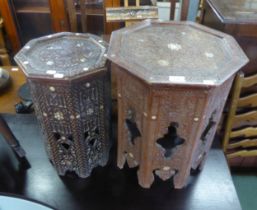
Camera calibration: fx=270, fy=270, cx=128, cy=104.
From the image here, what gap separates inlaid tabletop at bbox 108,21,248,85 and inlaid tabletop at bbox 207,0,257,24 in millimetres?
176

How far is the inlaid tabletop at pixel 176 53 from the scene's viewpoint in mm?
562

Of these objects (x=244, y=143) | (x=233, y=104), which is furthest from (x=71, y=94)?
(x=244, y=143)

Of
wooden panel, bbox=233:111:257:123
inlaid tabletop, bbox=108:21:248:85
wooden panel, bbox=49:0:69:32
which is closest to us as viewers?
inlaid tabletop, bbox=108:21:248:85

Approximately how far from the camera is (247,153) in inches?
49.2

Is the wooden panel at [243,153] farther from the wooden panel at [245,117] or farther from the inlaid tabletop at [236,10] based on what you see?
the inlaid tabletop at [236,10]

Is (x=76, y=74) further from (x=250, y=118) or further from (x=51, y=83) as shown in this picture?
(x=250, y=118)

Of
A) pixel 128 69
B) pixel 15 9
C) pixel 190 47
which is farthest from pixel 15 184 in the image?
pixel 15 9

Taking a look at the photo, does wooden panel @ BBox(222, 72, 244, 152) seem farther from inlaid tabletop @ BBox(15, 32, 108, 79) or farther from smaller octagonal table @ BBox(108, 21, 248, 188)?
inlaid tabletop @ BBox(15, 32, 108, 79)

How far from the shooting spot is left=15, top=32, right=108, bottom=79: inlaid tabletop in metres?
0.63

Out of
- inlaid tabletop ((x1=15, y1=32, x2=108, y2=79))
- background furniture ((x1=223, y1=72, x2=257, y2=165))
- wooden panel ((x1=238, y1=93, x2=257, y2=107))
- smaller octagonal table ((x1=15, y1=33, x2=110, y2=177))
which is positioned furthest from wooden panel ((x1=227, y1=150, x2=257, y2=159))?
inlaid tabletop ((x1=15, y1=32, x2=108, y2=79))

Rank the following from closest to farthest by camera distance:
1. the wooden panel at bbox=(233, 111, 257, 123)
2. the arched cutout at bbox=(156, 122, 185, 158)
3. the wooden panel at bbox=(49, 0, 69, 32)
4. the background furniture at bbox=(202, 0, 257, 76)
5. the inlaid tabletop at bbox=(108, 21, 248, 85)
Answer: the inlaid tabletop at bbox=(108, 21, 248, 85) < the arched cutout at bbox=(156, 122, 185, 158) < the background furniture at bbox=(202, 0, 257, 76) < the wooden panel at bbox=(233, 111, 257, 123) < the wooden panel at bbox=(49, 0, 69, 32)

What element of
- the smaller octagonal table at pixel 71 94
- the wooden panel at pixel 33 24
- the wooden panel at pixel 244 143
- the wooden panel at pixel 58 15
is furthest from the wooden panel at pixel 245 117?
the wooden panel at pixel 33 24

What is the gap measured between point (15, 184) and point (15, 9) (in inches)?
55.8

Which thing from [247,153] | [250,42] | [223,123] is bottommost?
[247,153]
